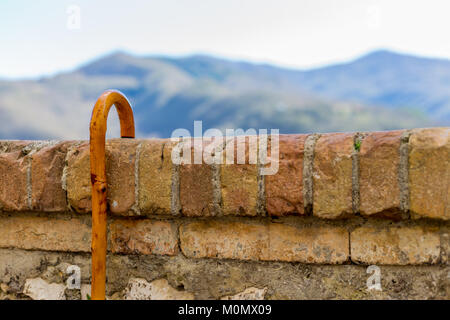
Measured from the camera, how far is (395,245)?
1503 millimetres

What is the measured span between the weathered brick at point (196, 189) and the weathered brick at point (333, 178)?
0.35 m

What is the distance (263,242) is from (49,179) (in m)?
0.83

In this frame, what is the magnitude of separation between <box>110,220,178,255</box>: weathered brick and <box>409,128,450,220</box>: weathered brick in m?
0.81

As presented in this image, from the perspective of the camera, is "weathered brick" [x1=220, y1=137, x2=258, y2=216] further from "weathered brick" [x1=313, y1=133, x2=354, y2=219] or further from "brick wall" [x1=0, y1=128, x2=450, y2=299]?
"weathered brick" [x1=313, y1=133, x2=354, y2=219]

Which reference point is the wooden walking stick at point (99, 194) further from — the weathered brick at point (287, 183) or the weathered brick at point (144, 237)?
the weathered brick at point (287, 183)

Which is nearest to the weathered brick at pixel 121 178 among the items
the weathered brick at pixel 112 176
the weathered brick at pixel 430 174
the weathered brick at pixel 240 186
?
the weathered brick at pixel 112 176

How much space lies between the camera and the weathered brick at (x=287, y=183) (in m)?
1.54

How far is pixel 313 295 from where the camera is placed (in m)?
1.61

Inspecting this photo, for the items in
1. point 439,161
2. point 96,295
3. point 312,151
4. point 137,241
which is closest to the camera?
point 439,161

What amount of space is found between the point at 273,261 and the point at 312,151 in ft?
1.30

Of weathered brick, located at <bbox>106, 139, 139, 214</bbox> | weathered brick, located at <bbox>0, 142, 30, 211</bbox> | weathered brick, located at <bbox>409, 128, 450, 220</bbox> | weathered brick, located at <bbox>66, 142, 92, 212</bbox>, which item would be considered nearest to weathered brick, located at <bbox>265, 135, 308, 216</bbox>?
weathered brick, located at <bbox>409, 128, 450, 220</bbox>

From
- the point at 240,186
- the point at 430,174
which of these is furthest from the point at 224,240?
the point at 430,174
